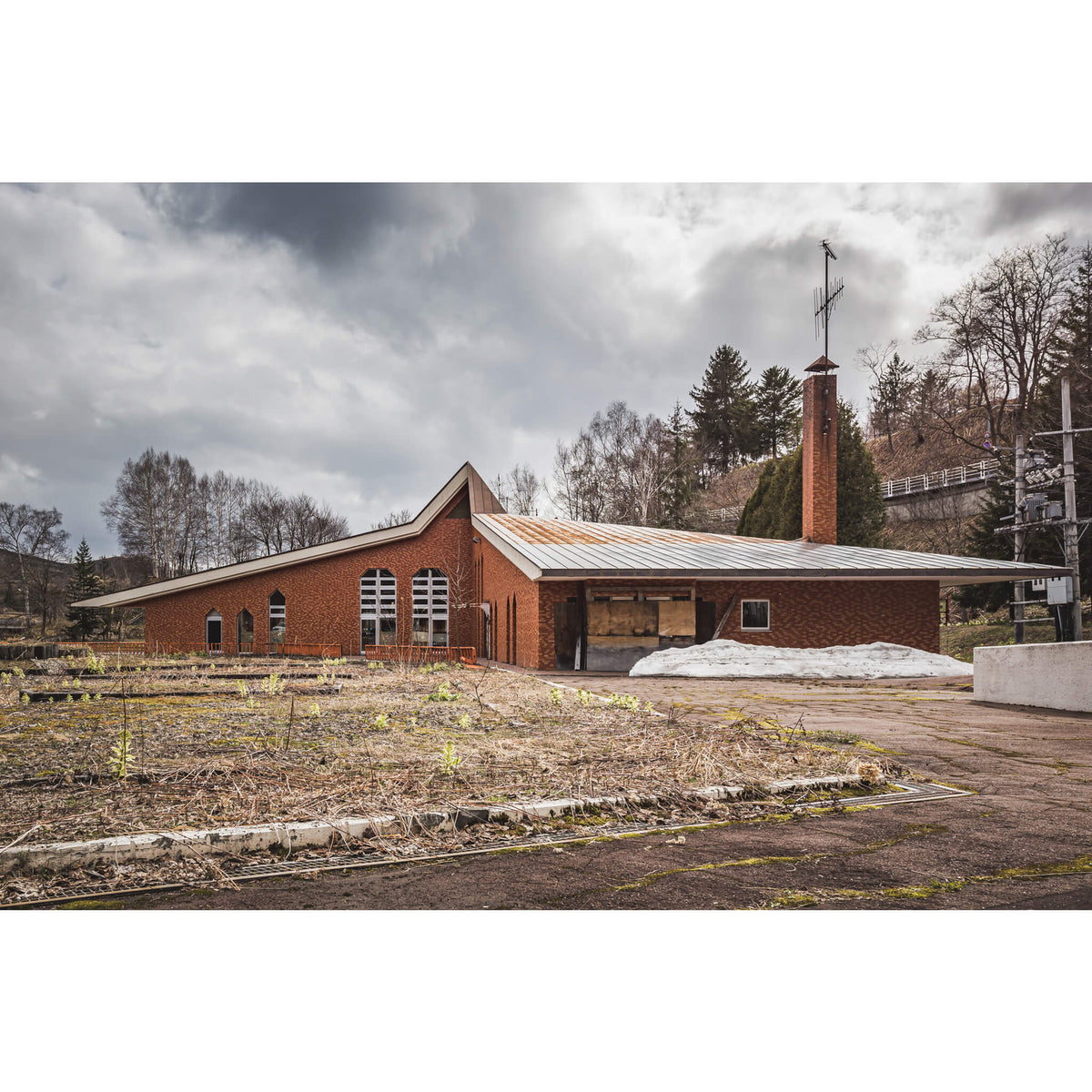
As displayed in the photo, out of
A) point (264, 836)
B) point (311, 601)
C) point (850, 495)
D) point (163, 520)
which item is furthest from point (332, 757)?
point (850, 495)

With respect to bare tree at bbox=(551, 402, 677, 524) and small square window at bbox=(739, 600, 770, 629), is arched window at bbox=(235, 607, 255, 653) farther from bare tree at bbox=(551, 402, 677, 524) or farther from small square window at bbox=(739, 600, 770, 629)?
small square window at bbox=(739, 600, 770, 629)

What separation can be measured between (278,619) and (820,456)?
18.0 metres

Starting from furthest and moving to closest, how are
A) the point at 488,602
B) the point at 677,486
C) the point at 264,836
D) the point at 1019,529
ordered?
the point at 677,486, the point at 488,602, the point at 1019,529, the point at 264,836

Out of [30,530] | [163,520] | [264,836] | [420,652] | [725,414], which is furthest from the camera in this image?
[725,414]

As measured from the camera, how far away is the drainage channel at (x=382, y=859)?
104 inches

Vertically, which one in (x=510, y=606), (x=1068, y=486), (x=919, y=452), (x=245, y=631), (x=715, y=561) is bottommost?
(x=245, y=631)

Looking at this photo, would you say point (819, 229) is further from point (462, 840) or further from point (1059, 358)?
point (1059, 358)

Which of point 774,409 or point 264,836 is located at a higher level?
point 774,409

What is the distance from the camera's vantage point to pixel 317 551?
2367cm

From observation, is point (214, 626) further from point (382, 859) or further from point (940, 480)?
point (940, 480)

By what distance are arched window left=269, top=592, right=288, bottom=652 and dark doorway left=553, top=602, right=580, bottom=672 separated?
38.5 feet

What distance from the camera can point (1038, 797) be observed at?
413 cm

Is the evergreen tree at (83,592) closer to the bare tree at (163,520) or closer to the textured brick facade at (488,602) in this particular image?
the bare tree at (163,520)

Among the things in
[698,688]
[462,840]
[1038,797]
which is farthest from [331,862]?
[698,688]
